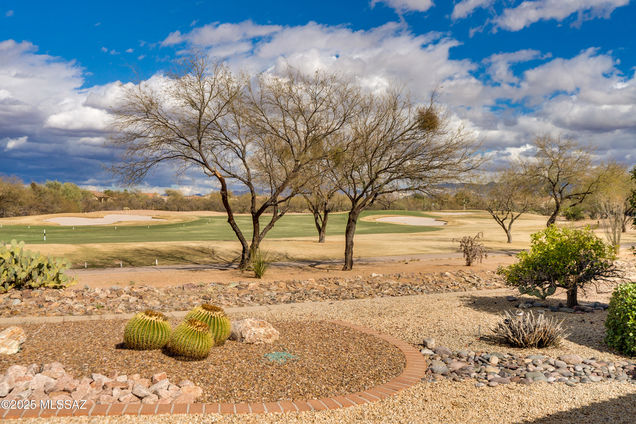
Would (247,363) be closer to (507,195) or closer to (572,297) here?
(572,297)

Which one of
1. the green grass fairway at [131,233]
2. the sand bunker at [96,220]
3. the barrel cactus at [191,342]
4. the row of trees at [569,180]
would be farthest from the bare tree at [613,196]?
the sand bunker at [96,220]

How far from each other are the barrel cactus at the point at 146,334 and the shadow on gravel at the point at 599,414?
4741mm

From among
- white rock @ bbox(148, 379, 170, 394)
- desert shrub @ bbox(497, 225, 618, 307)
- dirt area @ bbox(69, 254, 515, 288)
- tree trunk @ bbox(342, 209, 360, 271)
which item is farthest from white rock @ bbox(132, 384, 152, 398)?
tree trunk @ bbox(342, 209, 360, 271)

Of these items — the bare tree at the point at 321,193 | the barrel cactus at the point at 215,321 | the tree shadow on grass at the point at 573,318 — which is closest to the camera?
the barrel cactus at the point at 215,321

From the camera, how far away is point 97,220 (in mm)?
53094

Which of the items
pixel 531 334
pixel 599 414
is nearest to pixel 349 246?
pixel 531 334

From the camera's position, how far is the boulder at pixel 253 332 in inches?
292

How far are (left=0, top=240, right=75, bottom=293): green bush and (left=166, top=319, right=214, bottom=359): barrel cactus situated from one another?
800 centimetres

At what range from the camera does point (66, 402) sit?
5.00 meters

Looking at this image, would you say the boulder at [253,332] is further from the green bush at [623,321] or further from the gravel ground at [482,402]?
the green bush at [623,321]

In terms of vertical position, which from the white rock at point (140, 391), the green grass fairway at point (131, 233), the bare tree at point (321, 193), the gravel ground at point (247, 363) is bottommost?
the green grass fairway at point (131, 233)

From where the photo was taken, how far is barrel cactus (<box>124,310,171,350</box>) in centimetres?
671

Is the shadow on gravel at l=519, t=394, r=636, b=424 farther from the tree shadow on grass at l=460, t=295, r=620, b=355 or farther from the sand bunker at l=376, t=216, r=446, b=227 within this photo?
the sand bunker at l=376, t=216, r=446, b=227

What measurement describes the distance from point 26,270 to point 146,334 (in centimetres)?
772
